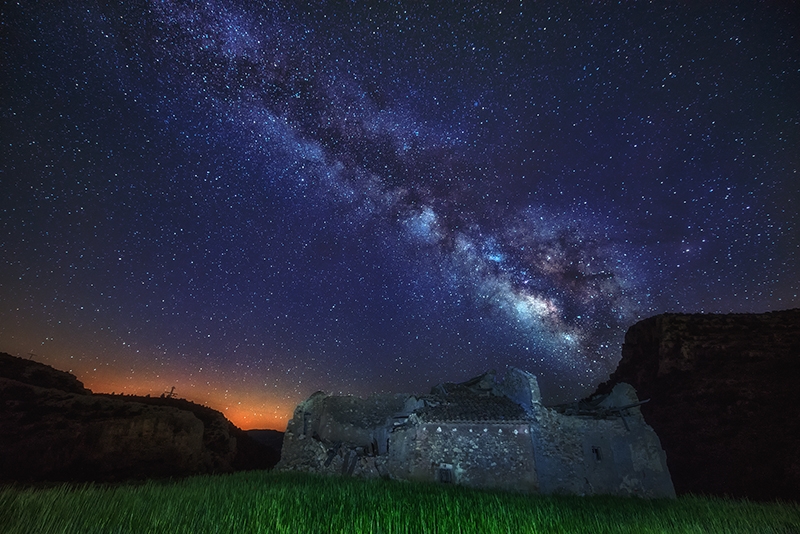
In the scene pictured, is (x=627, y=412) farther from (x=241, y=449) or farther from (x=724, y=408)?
(x=241, y=449)

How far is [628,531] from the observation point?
21.5 feet

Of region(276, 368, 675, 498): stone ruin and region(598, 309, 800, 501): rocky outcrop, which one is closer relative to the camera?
region(276, 368, 675, 498): stone ruin

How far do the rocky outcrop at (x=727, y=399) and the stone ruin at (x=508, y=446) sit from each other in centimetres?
1409

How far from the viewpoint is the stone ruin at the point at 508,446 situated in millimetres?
16625

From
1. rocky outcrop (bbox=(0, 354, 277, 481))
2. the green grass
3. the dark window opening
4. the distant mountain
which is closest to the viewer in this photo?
the green grass

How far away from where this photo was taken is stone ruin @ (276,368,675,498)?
54.5 ft

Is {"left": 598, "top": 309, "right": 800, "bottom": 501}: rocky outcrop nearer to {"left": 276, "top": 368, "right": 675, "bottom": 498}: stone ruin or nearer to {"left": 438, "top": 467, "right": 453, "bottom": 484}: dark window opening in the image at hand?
{"left": 276, "top": 368, "right": 675, "bottom": 498}: stone ruin

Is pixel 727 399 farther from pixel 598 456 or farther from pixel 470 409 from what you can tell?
pixel 470 409

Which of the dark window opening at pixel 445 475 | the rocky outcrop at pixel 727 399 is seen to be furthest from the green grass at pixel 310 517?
the rocky outcrop at pixel 727 399

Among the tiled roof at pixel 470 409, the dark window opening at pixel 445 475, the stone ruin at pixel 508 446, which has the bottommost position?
the dark window opening at pixel 445 475

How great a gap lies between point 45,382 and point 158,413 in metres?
9.93

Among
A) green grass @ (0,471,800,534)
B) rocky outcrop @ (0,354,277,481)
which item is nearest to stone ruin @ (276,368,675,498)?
green grass @ (0,471,800,534)

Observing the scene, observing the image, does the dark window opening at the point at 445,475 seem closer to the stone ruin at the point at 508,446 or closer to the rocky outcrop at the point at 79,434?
the stone ruin at the point at 508,446

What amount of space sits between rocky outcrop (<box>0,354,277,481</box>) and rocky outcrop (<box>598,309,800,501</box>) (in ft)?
138
